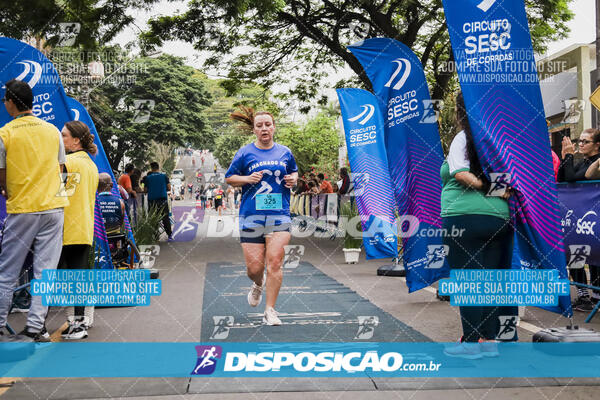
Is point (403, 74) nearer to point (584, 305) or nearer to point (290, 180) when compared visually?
point (290, 180)

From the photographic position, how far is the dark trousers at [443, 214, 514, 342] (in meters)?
4.71

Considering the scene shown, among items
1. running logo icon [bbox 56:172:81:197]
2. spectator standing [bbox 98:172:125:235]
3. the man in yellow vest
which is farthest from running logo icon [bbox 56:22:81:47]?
the man in yellow vest

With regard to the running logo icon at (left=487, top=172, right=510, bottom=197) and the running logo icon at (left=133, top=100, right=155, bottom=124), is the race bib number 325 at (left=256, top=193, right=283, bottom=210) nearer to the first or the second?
the running logo icon at (left=487, top=172, right=510, bottom=197)

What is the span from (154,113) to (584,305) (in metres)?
30.5

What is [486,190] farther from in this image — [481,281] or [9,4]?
[9,4]

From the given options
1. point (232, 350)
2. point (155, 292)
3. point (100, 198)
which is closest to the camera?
point (232, 350)

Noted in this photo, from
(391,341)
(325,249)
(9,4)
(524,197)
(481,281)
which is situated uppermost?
(9,4)

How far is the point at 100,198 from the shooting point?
8.59 metres

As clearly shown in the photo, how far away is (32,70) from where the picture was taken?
23.6 feet

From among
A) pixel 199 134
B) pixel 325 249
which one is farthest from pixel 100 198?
pixel 199 134

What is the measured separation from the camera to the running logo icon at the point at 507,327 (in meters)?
4.95

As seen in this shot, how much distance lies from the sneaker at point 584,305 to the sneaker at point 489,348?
2.73 meters

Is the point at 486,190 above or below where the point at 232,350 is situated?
above

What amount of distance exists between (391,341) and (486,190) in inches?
59.1
